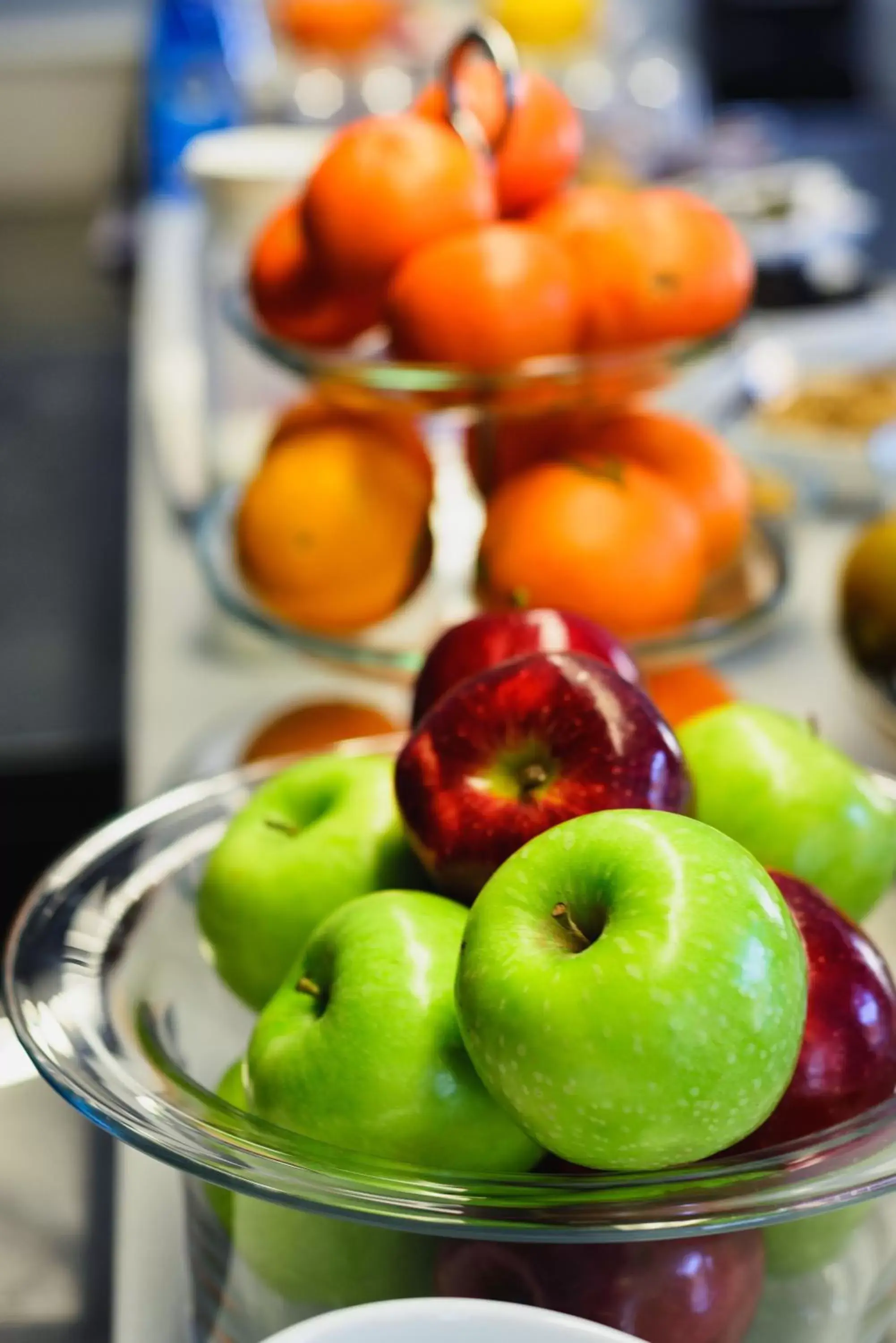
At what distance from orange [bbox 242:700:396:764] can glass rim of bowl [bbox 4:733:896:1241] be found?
0.94 feet

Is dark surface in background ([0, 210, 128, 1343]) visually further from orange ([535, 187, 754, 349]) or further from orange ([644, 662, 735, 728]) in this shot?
orange ([535, 187, 754, 349])

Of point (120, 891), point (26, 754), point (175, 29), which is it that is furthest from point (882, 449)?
point (175, 29)

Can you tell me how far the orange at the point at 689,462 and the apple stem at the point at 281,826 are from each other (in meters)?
0.32

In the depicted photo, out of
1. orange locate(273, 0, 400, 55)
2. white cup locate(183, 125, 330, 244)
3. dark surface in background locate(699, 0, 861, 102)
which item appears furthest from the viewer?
dark surface in background locate(699, 0, 861, 102)

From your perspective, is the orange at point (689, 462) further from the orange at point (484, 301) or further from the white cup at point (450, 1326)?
the white cup at point (450, 1326)

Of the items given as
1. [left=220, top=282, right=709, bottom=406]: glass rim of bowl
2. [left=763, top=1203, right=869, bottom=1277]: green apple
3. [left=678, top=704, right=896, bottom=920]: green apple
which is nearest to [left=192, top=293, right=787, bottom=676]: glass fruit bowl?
[left=220, top=282, right=709, bottom=406]: glass rim of bowl

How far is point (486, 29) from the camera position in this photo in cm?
75

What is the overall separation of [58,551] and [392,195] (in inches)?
38.4

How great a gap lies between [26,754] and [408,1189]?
1.02 m

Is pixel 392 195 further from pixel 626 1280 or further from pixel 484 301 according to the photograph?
pixel 626 1280

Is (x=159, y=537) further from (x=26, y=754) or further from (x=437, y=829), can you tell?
(x=437, y=829)

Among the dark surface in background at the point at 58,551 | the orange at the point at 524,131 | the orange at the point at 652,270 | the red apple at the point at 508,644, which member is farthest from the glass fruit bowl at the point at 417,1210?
the dark surface in background at the point at 58,551

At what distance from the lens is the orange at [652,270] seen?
2.29ft

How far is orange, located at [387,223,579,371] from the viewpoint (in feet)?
2.20
